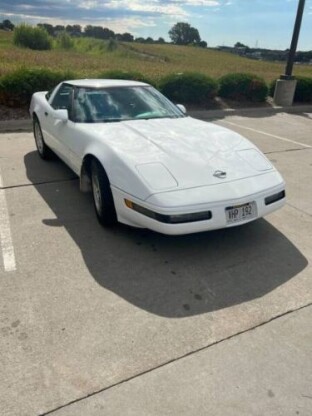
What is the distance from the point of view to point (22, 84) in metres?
8.49

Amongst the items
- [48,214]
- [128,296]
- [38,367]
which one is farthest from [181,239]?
[38,367]

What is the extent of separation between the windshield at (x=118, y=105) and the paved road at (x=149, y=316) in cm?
102

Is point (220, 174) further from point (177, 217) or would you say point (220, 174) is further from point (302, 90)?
point (302, 90)

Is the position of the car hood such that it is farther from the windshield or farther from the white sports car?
the windshield

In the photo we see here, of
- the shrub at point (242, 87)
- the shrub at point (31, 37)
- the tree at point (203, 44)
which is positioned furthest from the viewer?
the tree at point (203, 44)

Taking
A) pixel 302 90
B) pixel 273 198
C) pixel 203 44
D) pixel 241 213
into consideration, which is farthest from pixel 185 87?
pixel 203 44

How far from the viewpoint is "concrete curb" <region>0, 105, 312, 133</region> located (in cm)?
773

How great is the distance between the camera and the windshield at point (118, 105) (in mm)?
4191

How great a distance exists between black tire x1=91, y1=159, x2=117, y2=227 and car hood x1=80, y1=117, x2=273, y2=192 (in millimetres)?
252

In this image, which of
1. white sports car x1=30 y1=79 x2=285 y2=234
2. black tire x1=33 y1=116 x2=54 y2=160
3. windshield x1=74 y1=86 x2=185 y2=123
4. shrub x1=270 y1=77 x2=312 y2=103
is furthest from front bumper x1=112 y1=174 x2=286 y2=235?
shrub x1=270 y1=77 x2=312 y2=103

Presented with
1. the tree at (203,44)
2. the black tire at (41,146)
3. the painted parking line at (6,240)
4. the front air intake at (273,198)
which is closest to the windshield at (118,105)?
the painted parking line at (6,240)

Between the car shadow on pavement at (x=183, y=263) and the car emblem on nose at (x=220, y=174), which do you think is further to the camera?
the car emblem on nose at (x=220, y=174)

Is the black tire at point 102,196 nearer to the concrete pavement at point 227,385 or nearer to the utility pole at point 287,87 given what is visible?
the concrete pavement at point 227,385

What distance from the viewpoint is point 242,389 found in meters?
2.06
